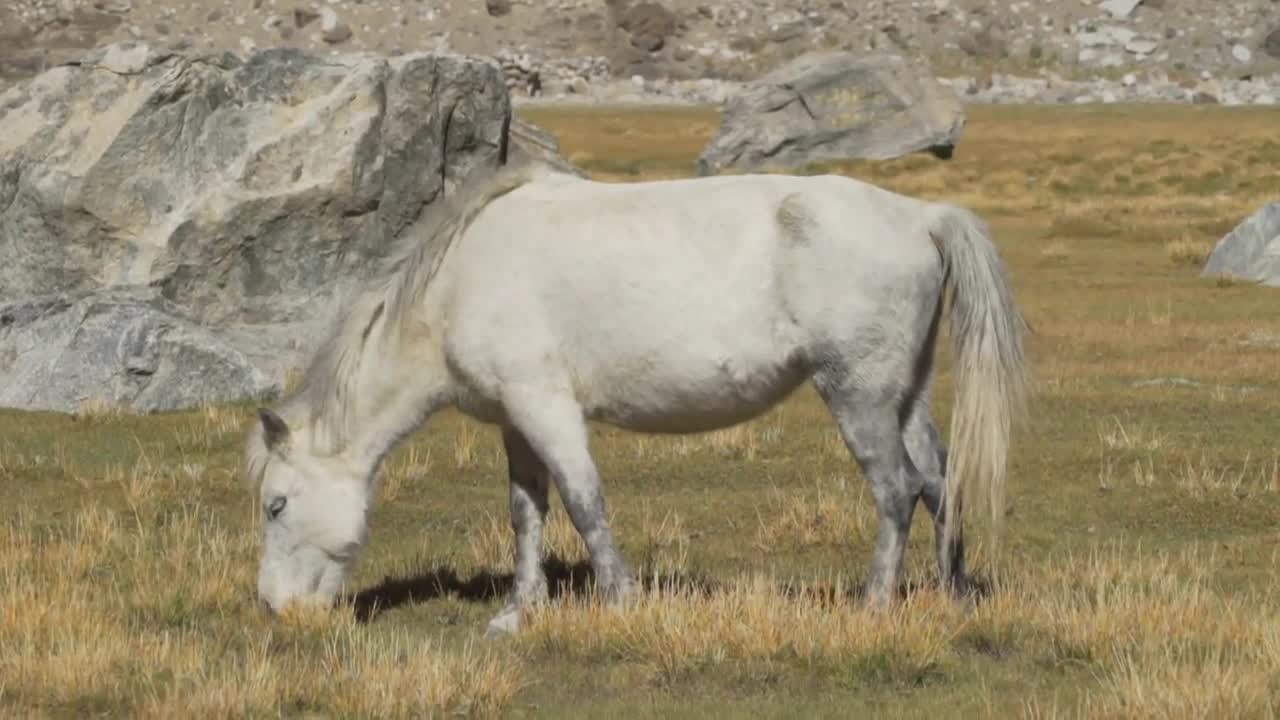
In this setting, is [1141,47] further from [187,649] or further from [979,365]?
[187,649]

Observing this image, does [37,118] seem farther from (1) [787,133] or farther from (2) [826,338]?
(1) [787,133]

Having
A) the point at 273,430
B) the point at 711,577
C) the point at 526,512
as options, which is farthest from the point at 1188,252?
the point at 273,430

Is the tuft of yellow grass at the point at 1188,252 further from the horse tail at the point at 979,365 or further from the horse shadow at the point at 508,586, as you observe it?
the horse tail at the point at 979,365

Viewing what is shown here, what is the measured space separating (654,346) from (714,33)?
287 ft

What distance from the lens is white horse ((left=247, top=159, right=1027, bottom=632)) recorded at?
28.4 feet

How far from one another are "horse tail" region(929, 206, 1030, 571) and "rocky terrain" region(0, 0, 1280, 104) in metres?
77.4

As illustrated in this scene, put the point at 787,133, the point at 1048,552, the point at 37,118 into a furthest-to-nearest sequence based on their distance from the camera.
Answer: the point at 787,133 < the point at 37,118 < the point at 1048,552

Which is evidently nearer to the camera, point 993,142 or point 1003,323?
point 1003,323

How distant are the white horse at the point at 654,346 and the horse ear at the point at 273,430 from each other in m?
0.01

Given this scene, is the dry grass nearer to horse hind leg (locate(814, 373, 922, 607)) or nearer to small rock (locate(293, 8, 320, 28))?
horse hind leg (locate(814, 373, 922, 607))

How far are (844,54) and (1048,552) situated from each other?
148 ft

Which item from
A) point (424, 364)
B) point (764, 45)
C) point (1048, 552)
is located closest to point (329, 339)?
point (424, 364)

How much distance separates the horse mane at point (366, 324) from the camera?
9141 mm

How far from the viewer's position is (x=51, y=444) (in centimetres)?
1553
